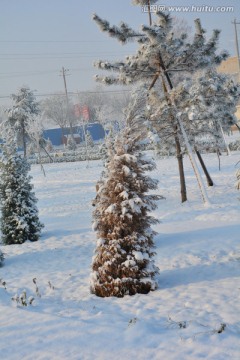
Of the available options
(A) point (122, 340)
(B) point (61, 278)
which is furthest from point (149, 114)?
(A) point (122, 340)

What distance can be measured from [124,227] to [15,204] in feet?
25.4

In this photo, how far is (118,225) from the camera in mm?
8359

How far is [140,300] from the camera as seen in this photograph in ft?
25.3

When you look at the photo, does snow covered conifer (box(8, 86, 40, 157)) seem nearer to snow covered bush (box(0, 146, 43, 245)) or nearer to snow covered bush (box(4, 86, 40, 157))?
snow covered bush (box(4, 86, 40, 157))

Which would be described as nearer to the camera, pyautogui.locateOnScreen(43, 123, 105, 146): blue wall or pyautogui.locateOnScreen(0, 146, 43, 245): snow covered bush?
pyautogui.locateOnScreen(0, 146, 43, 245): snow covered bush

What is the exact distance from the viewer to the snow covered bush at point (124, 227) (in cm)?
823

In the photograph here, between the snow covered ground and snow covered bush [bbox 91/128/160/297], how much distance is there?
0.40m

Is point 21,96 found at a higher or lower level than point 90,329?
higher

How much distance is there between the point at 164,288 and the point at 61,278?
3.07m

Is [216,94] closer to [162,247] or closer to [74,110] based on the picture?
[162,247]

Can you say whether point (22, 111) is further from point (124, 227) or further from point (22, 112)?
point (124, 227)

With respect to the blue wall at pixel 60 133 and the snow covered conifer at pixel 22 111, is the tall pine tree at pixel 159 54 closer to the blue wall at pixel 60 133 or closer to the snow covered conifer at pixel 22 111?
the snow covered conifer at pixel 22 111

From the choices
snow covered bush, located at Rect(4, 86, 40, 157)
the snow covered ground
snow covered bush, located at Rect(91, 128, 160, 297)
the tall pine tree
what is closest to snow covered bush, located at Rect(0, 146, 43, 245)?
the snow covered ground

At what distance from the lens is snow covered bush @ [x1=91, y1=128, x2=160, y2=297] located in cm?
823
